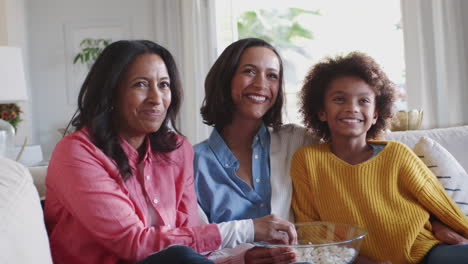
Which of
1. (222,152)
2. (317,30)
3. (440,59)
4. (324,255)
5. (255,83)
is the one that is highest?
(317,30)

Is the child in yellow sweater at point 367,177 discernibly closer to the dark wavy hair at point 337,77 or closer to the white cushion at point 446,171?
the dark wavy hair at point 337,77

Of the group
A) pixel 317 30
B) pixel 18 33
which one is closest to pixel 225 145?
pixel 18 33

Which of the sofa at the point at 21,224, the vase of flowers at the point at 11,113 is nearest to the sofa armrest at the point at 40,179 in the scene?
the sofa at the point at 21,224

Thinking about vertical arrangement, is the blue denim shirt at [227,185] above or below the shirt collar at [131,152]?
below

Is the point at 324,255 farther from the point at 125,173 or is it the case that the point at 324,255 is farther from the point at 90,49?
→ the point at 90,49

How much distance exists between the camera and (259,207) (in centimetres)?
166

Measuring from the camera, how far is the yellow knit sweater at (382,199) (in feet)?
5.12

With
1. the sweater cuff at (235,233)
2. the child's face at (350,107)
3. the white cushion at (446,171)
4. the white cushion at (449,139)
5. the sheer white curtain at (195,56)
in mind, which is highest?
the sheer white curtain at (195,56)

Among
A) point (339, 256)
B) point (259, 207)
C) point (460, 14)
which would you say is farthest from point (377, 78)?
point (460, 14)

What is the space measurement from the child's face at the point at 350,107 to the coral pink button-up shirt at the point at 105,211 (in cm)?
65

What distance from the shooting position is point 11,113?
370cm

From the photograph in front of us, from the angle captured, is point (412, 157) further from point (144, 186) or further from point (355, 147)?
point (144, 186)

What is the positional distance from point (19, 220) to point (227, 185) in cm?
86

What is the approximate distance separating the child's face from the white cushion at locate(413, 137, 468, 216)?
10.3 inches
